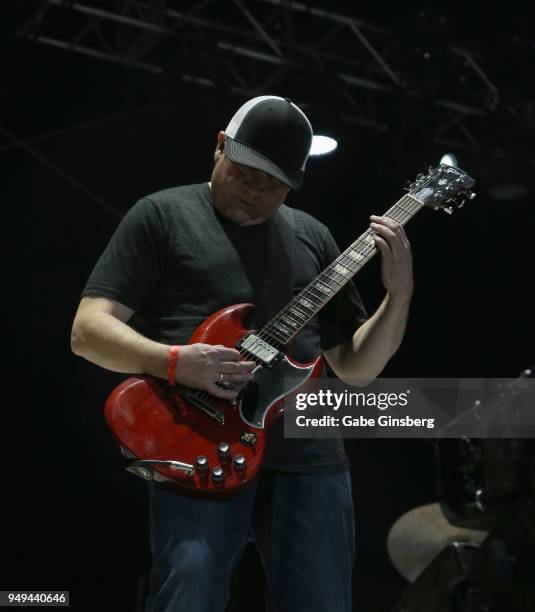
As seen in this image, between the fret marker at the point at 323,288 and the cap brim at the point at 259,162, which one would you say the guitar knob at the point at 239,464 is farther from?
the cap brim at the point at 259,162

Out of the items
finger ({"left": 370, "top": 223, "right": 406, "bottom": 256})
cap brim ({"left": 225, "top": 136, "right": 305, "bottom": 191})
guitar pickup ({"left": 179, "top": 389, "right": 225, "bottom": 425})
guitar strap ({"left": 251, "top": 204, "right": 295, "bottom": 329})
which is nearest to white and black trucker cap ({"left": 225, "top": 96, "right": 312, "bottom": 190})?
cap brim ({"left": 225, "top": 136, "right": 305, "bottom": 191})

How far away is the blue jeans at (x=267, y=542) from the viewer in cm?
242

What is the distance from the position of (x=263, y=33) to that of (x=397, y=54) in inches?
44.2

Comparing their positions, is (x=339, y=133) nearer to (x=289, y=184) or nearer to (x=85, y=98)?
(x=85, y=98)

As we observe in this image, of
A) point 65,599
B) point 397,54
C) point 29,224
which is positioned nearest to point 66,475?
point 29,224

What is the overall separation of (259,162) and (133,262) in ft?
1.52

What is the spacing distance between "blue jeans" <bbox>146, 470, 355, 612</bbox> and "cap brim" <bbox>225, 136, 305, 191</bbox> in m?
0.84

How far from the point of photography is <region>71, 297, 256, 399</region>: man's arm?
248 centimetres

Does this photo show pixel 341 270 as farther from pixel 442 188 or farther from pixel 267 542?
pixel 267 542

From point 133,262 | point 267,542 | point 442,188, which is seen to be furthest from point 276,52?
point 267,542

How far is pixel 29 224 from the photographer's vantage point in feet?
22.9

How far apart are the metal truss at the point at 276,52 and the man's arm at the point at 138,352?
4333mm

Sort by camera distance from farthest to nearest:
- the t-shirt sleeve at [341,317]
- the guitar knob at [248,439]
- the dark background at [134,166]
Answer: the dark background at [134,166] < the t-shirt sleeve at [341,317] < the guitar knob at [248,439]

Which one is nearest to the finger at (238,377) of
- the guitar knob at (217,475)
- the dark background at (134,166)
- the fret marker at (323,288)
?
the guitar knob at (217,475)
